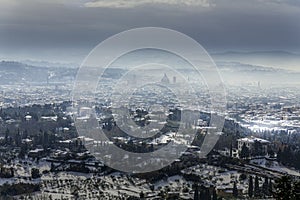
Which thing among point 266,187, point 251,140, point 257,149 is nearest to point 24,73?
point 251,140

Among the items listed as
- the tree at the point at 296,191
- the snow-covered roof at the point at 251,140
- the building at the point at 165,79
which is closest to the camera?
the tree at the point at 296,191

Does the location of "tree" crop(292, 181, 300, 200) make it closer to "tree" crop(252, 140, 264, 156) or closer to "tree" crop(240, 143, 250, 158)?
"tree" crop(240, 143, 250, 158)

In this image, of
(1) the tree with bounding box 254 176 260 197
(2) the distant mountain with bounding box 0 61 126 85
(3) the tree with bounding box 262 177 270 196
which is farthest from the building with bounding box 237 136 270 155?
(2) the distant mountain with bounding box 0 61 126 85

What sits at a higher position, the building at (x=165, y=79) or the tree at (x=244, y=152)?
the building at (x=165, y=79)

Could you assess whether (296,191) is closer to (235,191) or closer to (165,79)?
(235,191)

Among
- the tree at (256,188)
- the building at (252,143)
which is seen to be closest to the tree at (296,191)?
the tree at (256,188)

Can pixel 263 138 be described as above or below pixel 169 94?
below

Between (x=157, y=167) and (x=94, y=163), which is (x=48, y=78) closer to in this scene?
(x=94, y=163)

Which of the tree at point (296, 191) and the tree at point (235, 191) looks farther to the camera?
the tree at point (235, 191)

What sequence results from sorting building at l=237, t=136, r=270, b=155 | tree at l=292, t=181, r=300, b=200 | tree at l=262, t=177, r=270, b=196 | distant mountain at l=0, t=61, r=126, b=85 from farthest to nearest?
distant mountain at l=0, t=61, r=126, b=85 < building at l=237, t=136, r=270, b=155 < tree at l=262, t=177, r=270, b=196 < tree at l=292, t=181, r=300, b=200

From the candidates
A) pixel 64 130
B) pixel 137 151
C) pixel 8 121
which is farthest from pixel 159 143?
pixel 8 121

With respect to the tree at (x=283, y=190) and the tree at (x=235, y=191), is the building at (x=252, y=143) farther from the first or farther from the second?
the tree at (x=283, y=190)
